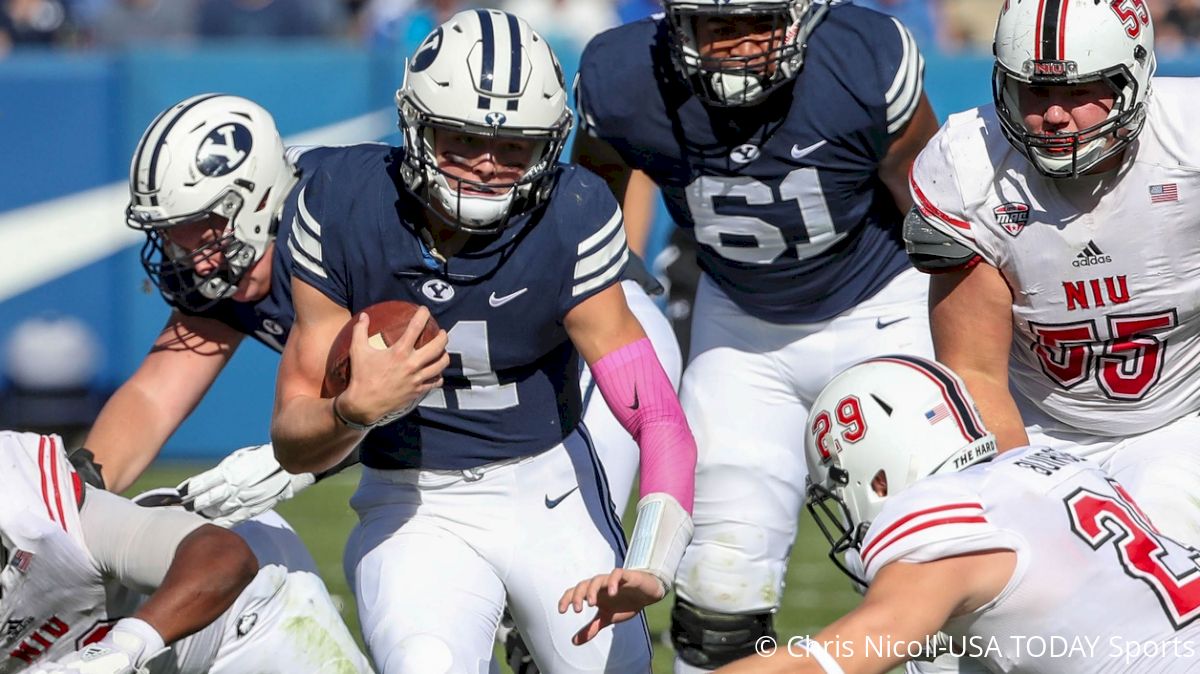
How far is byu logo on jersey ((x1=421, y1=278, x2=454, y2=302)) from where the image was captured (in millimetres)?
3857

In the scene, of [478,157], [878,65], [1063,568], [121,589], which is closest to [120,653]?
[121,589]

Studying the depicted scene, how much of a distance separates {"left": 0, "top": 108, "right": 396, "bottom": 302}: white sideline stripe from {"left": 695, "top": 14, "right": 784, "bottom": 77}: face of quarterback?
427 cm

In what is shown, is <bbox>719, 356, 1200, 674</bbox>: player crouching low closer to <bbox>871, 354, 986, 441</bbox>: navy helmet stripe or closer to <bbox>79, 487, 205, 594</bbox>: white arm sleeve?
<bbox>871, 354, 986, 441</bbox>: navy helmet stripe

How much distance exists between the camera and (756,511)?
462cm

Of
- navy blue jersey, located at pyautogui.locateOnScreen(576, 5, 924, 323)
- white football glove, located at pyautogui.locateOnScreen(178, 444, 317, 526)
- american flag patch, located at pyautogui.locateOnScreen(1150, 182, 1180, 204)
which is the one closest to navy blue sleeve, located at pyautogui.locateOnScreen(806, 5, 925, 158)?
navy blue jersey, located at pyautogui.locateOnScreen(576, 5, 924, 323)

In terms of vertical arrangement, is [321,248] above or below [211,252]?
above

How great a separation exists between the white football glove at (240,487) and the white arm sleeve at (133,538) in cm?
41

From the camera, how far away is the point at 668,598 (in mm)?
6184

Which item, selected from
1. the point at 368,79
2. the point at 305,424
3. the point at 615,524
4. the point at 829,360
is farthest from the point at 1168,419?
the point at 368,79

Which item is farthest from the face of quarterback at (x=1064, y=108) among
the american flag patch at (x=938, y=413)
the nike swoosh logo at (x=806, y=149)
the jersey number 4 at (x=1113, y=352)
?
the nike swoosh logo at (x=806, y=149)

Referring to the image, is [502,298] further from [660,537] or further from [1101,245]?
[1101,245]

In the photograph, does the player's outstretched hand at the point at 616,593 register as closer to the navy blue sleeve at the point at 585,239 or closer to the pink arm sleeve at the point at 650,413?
the pink arm sleeve at the point at 650,413

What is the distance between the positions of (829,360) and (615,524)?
3.10 ft

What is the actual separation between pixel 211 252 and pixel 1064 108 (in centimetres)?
223
